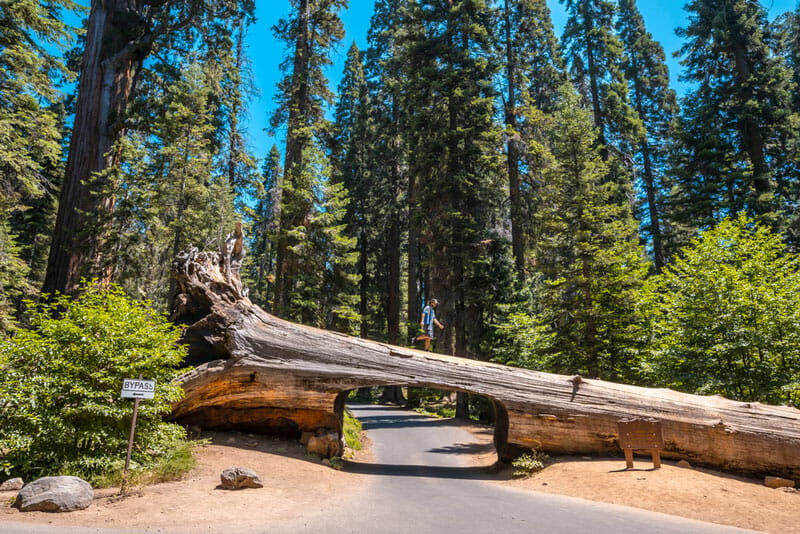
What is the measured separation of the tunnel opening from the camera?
10.1m

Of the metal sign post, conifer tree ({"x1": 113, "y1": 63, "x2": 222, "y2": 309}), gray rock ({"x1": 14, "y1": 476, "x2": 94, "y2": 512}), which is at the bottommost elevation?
gray rock ({"x1": 14, "y1": 476, "x2": 94, "y2": 512})

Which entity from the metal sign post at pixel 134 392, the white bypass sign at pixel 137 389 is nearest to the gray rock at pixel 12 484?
the metal sign post at pixel 134 392

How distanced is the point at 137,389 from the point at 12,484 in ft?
5.87

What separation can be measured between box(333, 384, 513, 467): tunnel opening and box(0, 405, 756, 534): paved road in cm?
120

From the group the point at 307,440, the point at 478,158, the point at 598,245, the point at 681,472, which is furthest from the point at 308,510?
the point at 478,158

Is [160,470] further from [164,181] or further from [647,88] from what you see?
[647,88]

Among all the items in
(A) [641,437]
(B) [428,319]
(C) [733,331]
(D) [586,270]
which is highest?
(D) [586,270]

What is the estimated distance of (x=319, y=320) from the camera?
2045 centimetres

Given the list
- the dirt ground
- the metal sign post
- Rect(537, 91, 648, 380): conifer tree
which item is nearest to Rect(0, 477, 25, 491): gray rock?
the dirt ground

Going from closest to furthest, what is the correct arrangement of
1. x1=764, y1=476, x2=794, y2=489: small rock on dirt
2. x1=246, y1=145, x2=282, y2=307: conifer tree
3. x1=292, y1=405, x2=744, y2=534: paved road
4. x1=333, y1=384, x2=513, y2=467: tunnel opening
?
x1=292, y1=405, x2=744, y2=534: paved road
x1=764, y1=476, x2=794, y2=489: small rock on dirt
x1=333, y1=384, x2=513, y2=467: tunnel opening
x1=246, y1=145, x2=282, y2=307: conifer tree

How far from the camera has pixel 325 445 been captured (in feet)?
30.6

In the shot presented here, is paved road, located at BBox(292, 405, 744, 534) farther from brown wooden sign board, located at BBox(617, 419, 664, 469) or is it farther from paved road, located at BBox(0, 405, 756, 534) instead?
brown wooden sign board, located at BBox(617, 419, 664, 469)

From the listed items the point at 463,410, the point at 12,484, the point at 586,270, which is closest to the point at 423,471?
the point at 12,484

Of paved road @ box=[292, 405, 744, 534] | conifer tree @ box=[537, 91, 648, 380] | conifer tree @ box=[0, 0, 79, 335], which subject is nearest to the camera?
paved road @ box=[292, 405, 744, 534]
